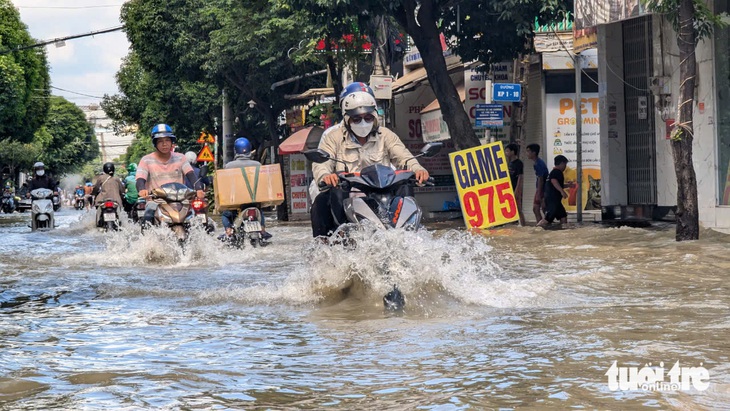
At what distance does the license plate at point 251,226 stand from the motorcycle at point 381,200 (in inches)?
256

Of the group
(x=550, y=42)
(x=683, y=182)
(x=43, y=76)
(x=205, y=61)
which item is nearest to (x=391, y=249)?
(x=683, y=182)

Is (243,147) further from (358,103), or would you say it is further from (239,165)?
(358,103)

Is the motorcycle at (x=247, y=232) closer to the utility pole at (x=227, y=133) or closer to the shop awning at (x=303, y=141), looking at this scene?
the shop awning at (x=303, y=141)

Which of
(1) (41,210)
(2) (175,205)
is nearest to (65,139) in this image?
(1) (41,210)

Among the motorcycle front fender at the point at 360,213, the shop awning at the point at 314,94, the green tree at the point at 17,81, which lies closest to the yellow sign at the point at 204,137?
the green tree at the point at 17,81

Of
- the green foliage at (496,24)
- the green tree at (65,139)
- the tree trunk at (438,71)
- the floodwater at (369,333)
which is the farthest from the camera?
the green tree at (65,139)

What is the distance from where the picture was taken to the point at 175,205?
45.1 ft

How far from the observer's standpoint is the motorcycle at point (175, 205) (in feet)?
44.8

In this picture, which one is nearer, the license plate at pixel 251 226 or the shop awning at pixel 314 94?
the license plate at pixel 251 226

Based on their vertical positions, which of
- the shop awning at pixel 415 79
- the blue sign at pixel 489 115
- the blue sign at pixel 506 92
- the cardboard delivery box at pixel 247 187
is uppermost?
the shop awning at pixel 415 79

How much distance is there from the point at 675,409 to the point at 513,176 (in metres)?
15.6

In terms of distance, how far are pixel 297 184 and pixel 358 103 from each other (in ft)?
86.3

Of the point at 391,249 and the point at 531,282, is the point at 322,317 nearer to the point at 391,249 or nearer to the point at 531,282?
the point at 391,249

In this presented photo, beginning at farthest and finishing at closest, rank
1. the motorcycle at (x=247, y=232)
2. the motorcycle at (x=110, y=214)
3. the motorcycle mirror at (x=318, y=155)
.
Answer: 1. the motorcycle at (x=110, y=214)
2. the motorcycle at (x=247, y=232)
3. the motorcycle mirror at (x=318, y=155)
